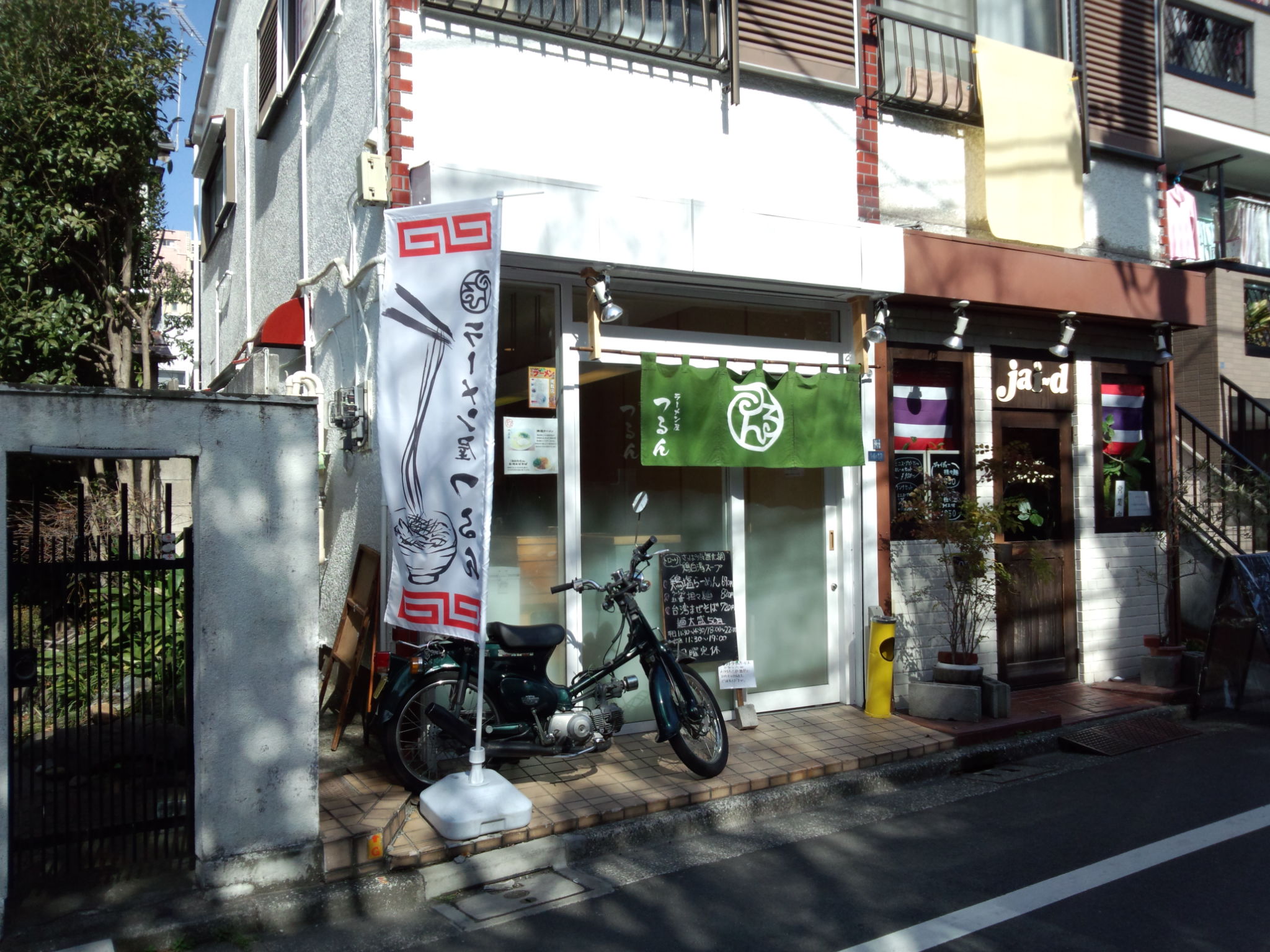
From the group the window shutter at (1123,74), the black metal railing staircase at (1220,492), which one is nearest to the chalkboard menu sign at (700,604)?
the black metal railing staircase at (1220,492)

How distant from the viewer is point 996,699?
7953mm

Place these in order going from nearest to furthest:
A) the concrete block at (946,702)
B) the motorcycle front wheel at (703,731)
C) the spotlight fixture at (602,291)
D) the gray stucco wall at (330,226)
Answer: the motorcycle front wheel at (703,731), the spotlight fixture at (602,291), the gray stucco wall at (330,226), the concrete block at (946,702)

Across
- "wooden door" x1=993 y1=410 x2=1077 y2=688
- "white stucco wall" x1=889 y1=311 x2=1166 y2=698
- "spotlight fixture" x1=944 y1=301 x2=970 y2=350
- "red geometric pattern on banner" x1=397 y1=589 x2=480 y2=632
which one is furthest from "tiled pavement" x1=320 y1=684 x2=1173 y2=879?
"spotlight fixture" x1=944 y1=301 x2=970 y2=350

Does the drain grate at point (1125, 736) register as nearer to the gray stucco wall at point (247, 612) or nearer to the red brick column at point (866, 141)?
the red brick column at point (866, 141)

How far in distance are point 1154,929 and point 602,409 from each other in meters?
4.68

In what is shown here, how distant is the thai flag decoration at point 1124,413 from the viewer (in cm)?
993

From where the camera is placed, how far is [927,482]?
27.1 ft

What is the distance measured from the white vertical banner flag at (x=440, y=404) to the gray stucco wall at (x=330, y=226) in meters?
0.68

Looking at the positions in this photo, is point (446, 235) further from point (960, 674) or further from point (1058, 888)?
point (960, 674)

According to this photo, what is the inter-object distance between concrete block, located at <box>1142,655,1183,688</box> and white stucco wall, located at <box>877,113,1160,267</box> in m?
4.01

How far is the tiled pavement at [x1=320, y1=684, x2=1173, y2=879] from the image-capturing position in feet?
16.9

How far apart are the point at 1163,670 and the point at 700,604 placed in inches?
192

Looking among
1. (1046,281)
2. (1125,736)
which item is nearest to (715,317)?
(1046,281)

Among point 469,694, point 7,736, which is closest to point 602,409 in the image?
point 469,694
